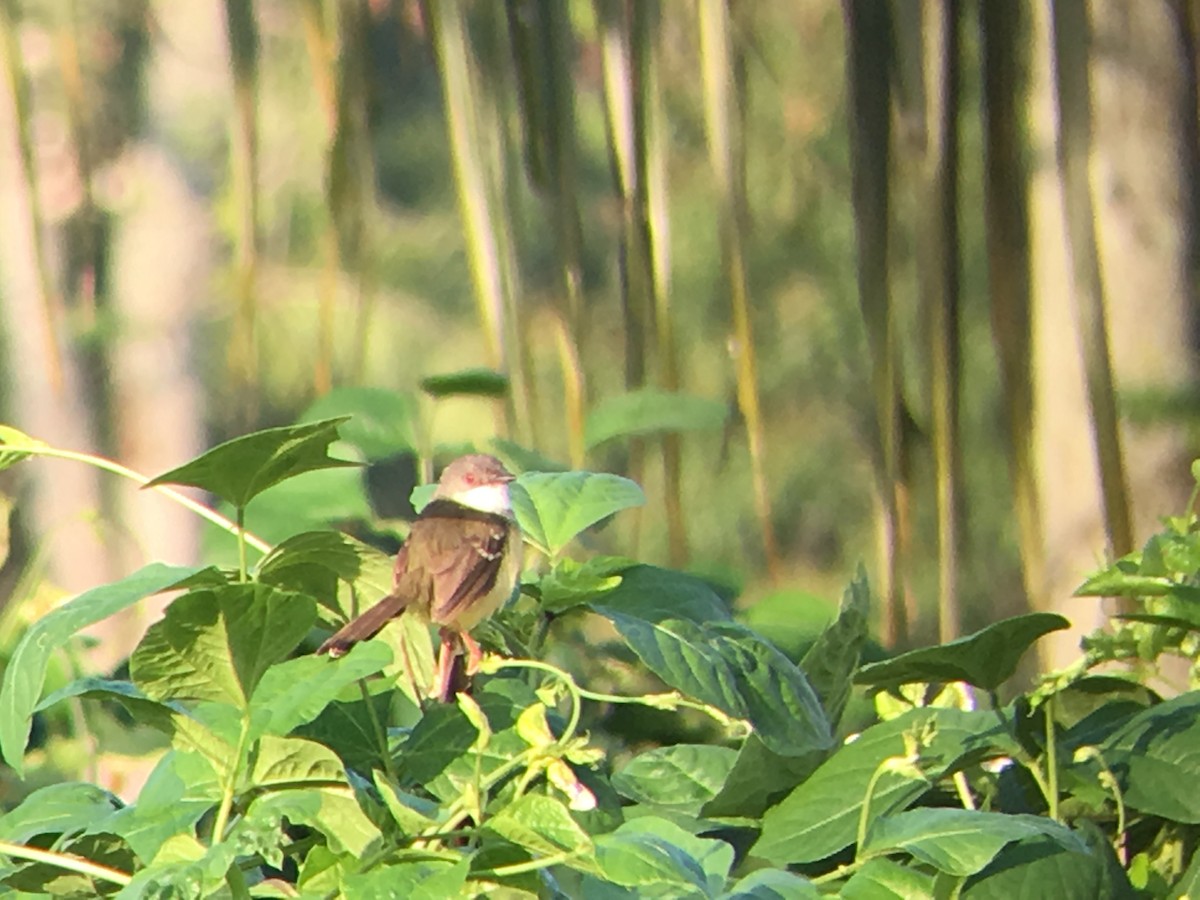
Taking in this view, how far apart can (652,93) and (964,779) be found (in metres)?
0.79

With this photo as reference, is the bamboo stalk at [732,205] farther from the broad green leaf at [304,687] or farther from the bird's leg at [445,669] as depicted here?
the broad green leaf at [304,687]

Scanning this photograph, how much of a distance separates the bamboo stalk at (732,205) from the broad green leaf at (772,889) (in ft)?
2.36

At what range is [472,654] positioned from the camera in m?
1.06

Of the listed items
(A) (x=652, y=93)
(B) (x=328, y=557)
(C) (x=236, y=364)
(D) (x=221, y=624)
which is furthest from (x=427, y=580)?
(C) (x=236, y=364)

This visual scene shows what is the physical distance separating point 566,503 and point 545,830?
330mm

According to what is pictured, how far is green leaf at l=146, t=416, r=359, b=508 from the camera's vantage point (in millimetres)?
923

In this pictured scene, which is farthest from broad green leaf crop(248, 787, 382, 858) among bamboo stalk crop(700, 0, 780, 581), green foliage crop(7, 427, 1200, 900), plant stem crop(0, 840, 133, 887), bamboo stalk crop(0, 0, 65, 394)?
bamboo stalk crop(0, 0, 65, 394)

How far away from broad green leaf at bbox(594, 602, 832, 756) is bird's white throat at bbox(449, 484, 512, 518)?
113 cm

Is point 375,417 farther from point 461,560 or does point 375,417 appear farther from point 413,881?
point 413,881

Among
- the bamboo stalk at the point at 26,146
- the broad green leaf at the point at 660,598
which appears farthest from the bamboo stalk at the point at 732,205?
the bamboo stalk at the point at 26,146

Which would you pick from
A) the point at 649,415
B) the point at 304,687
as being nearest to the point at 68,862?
the point at 304,687

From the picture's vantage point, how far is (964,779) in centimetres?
100

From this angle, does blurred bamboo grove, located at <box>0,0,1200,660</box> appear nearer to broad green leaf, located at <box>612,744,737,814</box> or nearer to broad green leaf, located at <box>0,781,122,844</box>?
broad green leaf, located at <box>612,744,737,814</box>

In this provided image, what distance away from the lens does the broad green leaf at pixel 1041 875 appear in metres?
0.88
